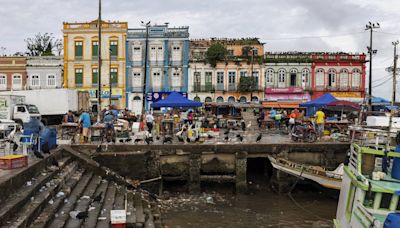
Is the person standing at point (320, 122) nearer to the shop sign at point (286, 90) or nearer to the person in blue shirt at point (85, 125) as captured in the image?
the person in blue shirt at point (85, 125)

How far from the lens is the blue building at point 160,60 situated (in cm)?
4647

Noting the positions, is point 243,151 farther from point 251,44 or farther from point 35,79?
point 35,79

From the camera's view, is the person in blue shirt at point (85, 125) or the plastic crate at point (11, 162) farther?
the person in blue shirt at point (85, 125)

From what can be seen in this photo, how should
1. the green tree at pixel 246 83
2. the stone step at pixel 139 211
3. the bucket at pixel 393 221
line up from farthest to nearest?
the green tree at pixel 246 83 → the stone step at pixel 139 211 → the bucket at pixel 393 221

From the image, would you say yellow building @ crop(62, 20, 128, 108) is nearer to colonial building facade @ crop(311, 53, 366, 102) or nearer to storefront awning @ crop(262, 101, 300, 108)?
storefront awning @ crop(262, 101, 300, 108)

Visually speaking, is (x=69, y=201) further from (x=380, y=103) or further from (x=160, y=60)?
(x=160, y=60)

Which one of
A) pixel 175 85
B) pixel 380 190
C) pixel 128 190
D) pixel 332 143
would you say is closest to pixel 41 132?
pixel 128 190

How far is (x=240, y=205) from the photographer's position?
57.5ft

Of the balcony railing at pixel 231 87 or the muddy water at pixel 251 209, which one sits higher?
the balcony railing at pixel 231 87

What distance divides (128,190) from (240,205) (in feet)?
14.9

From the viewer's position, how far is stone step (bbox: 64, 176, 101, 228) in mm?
10647

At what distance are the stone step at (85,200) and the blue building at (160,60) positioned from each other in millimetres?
30482

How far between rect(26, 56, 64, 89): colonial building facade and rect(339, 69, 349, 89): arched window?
30809mm

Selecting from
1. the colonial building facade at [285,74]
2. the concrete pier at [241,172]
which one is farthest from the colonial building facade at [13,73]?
the concrete pier at [241,172]
